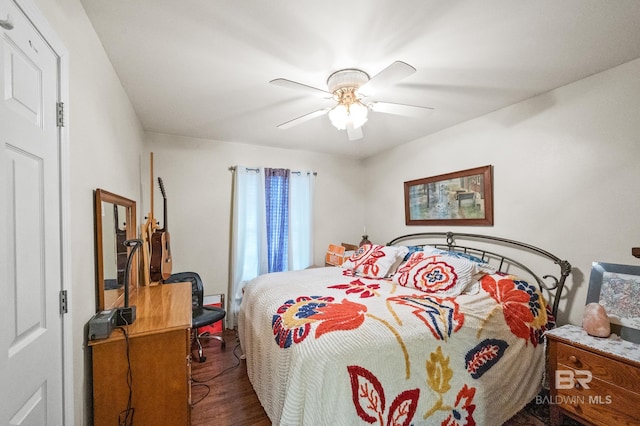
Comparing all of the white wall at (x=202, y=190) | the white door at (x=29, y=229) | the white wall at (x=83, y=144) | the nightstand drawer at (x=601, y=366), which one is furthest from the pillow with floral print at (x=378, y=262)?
the white door at (x=29, y=229)

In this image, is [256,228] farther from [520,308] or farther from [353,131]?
[520,308]

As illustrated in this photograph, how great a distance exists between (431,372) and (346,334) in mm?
538

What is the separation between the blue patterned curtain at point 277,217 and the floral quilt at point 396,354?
4.54 ft

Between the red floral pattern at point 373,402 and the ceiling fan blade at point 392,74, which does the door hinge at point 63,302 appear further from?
the ceiling fan blade at point 392,74

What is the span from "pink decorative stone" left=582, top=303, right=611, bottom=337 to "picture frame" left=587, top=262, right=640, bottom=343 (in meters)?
0.08

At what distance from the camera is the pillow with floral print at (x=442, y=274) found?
7.11ft

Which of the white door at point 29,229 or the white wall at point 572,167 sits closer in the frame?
the white door at point 29,229

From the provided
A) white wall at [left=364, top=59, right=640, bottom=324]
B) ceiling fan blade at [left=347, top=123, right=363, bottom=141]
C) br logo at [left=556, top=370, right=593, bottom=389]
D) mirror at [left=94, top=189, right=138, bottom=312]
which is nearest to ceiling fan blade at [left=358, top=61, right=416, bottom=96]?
ceiling fan blade at [left=347, top=123, right=363, bottom=141]

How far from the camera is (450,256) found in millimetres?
2404

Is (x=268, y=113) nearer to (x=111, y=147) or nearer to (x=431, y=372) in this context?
(x=111, y=147)

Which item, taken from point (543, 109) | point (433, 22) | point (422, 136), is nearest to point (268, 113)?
point (433, 22)

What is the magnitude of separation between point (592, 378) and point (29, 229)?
283 centimetres

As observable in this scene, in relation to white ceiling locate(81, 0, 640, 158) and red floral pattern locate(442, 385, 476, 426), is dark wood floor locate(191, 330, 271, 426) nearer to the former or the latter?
red floral pattern locate(442, 385, 476, 426)

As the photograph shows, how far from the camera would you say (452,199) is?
292 cm
